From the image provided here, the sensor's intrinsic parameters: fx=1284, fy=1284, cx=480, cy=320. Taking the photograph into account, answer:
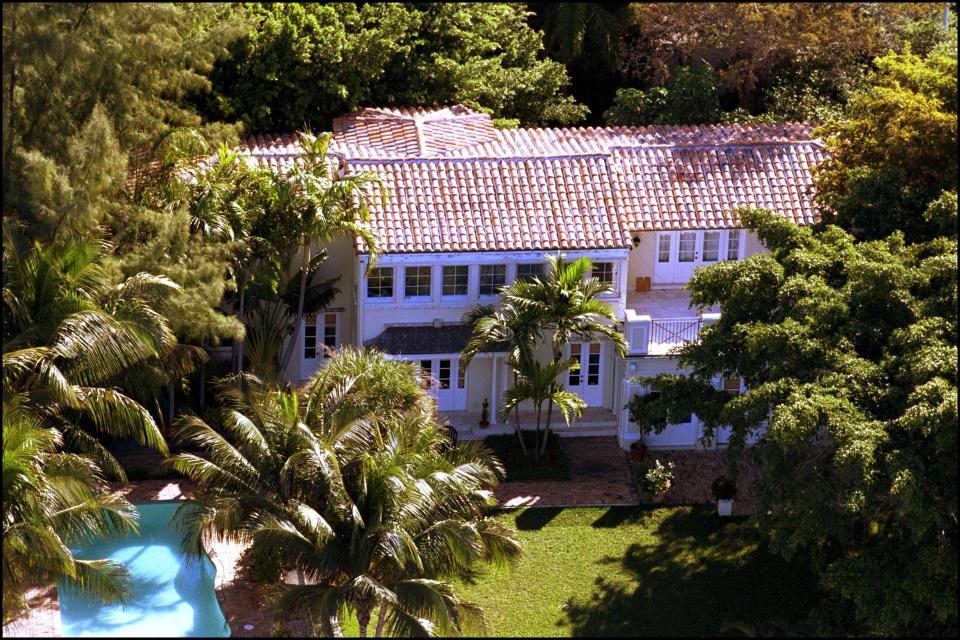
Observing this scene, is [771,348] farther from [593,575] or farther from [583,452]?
[583,452]

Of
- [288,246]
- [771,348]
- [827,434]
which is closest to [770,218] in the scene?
[771,348]

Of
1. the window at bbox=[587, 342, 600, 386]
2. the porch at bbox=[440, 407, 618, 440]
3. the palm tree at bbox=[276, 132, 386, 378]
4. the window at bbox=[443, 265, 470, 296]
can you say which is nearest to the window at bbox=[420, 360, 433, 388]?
the porch at bbox=[440, 407, 618, 440]

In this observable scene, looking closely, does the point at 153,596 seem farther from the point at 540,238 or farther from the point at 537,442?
the point at 540,238

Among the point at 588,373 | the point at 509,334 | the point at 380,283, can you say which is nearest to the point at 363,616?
the point at 509,334

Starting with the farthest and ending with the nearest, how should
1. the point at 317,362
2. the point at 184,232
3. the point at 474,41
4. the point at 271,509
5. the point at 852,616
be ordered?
1. the point at 474,41
2. the point at 317,362
3. the point at 184,232
4. the point at 852,616
5. the point at 271,509

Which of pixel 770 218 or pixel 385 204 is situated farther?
pixel 385 204

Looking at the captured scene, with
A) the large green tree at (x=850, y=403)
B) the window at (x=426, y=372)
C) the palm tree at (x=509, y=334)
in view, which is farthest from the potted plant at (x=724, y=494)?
the window at (x=426, y=372)
